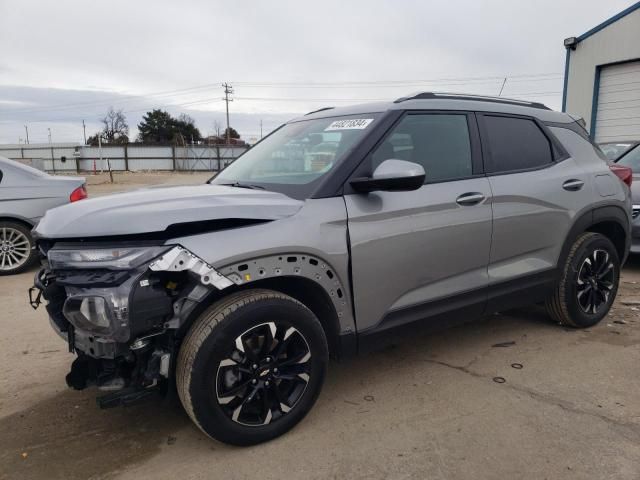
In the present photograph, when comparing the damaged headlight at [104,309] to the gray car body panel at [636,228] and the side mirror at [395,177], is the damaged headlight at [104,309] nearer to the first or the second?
the side mirror at [395,177]

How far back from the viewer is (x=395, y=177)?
8.49 feet

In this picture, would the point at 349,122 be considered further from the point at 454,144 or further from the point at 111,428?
the point at 111,428

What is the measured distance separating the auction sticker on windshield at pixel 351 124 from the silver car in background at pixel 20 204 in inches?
192

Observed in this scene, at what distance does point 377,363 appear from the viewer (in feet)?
11.7

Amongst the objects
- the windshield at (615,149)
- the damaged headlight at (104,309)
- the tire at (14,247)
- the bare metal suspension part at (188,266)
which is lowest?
the tire at (14,247)

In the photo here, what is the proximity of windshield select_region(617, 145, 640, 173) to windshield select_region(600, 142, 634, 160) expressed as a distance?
5.9 inches

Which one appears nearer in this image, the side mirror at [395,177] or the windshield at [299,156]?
the side mirror at [395,177]

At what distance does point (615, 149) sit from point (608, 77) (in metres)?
7.88

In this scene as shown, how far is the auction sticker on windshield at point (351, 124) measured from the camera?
306 centimetres

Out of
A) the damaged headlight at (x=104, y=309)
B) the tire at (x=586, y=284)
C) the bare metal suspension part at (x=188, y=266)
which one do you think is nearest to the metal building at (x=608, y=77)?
the tire at (x=586, y=284)

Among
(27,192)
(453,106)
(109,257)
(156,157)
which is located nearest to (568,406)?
(453,106)

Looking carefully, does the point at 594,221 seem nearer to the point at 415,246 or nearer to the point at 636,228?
the point at 415,246

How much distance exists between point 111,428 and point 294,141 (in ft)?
6.97

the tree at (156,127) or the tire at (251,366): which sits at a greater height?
the tree at (156,127)
